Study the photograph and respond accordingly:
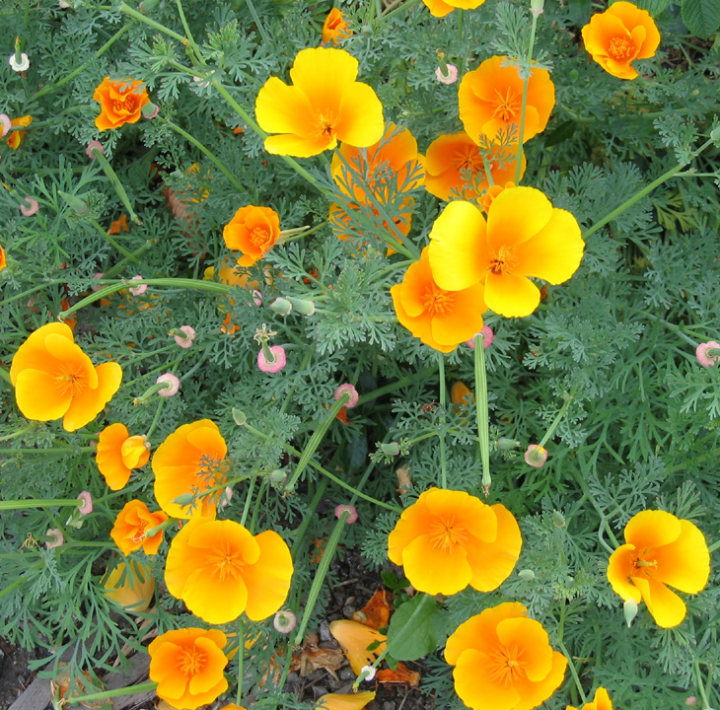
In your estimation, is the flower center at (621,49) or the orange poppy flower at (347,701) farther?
the orange poppy flower at (347,701)

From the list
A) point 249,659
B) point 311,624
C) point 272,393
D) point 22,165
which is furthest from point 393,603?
point 22,165

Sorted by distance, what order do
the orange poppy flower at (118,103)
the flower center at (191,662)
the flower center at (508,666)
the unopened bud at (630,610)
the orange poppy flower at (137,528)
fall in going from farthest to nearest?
the orange poppy flower at (118,103) < the orange poppy flower at (137,528) < the flower center at (191,662) < the flower center at (508,666) < the unopened bud at (630,610)

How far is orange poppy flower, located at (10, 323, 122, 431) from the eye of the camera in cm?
161

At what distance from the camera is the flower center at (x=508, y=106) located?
167cm

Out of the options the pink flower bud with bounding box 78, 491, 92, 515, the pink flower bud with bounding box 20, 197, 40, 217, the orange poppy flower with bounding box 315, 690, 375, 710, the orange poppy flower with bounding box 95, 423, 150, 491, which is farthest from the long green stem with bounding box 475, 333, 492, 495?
the pink flower bud with bounding box 20, 197, 40, 217

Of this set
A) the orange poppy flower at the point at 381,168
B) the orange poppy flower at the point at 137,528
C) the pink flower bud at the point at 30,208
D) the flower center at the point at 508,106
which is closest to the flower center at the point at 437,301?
the orange poppy flower at the point at 381,168

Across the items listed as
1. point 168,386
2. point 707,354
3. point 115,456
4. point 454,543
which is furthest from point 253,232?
point 707,354

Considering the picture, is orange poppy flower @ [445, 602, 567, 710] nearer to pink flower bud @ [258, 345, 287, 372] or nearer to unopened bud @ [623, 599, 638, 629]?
unopened bud @ [623, 599, 638, 629]

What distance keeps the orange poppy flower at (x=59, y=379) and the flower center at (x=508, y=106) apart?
1.10m

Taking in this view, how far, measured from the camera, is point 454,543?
1.55 meters

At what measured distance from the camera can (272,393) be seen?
1.78 m

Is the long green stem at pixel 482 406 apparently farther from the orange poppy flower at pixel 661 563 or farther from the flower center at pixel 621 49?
the flower center at pixel 621 49

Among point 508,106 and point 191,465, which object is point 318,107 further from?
point 191,465

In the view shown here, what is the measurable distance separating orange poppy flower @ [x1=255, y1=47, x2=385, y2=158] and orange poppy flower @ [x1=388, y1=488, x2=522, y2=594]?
79 cm
